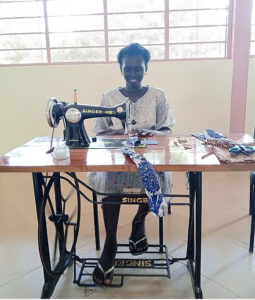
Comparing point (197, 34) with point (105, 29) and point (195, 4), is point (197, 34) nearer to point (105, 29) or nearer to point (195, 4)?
point (195, 4)

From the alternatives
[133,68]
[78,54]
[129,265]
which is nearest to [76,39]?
[78,54]

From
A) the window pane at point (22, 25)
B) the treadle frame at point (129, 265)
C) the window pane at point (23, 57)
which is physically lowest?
the treadle frame at point (129, 265)

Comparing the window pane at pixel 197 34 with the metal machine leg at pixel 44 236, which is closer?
the metal machine leg at pixel 44 236

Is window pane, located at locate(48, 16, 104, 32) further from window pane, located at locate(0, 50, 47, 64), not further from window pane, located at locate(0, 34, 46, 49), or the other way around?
window pane, located at locate(0, 50, 47, 64)

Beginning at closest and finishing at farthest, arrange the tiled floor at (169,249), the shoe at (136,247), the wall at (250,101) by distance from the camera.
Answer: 1. the tiled floor at (169,249)
2. the shoe at (136,247)
3. the wall at (250,101)

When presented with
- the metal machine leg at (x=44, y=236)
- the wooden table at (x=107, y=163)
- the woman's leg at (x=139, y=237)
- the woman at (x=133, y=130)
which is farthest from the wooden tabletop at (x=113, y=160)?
the woman's leg at (x=139, y=237)

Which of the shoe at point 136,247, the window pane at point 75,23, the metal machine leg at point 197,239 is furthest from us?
the window pane at point 75,23

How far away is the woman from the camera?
1455mm

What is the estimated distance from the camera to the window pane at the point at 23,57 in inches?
127

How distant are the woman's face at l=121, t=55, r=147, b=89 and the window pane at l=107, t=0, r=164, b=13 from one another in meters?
1.74

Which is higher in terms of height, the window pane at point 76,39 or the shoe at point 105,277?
the window pane at point 76,39

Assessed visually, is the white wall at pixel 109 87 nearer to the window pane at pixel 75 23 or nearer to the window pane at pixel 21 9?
the window pane at pixel 75 23

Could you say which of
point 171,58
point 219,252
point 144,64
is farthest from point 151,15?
point 219,252

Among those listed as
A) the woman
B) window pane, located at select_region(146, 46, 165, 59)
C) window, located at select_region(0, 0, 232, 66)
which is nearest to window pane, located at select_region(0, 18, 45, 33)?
window, located at select_region(0, 0, 232, 66)
